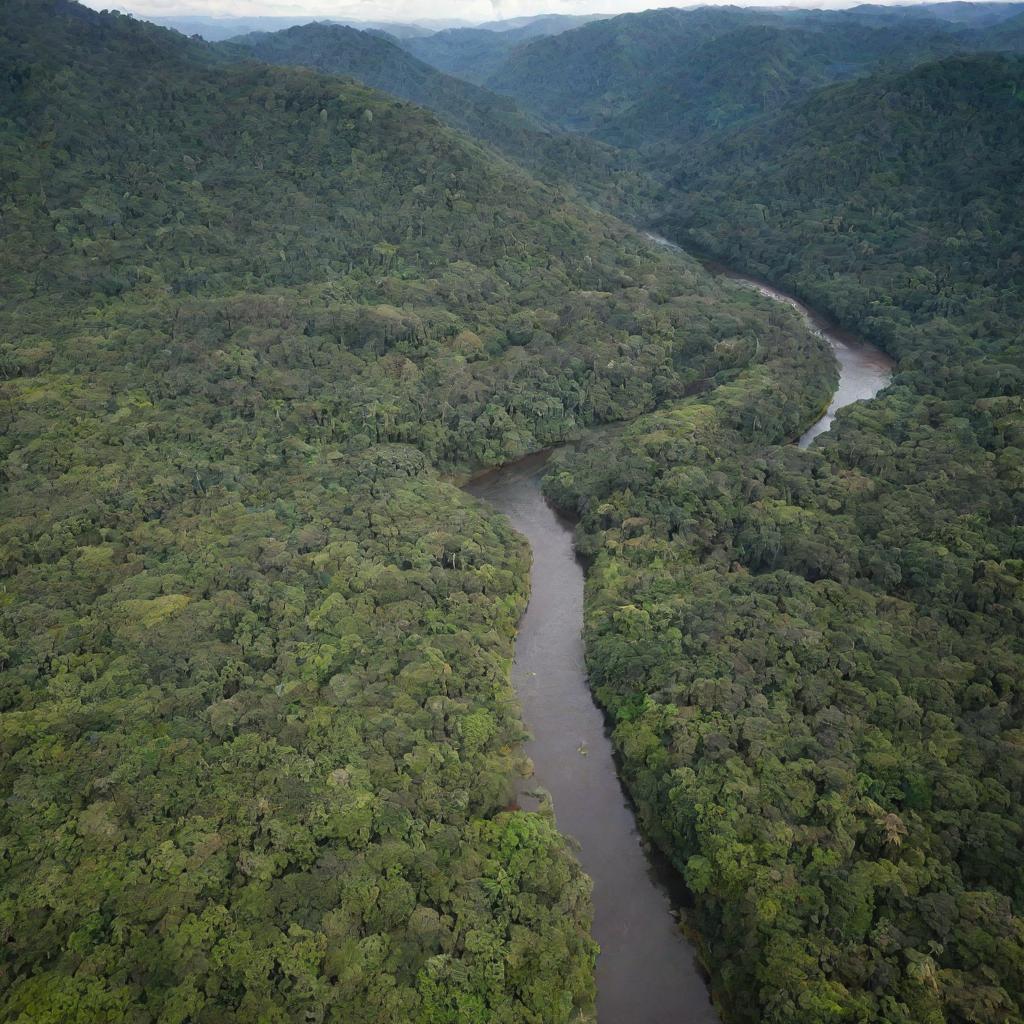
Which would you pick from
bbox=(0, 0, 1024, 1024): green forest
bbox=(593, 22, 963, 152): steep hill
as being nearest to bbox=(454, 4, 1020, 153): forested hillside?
bbox=(593, 22, 963, 152): steep hill

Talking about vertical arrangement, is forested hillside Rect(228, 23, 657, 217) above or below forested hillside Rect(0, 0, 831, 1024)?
above

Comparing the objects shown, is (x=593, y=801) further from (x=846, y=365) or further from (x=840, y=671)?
(x=846, y=365)

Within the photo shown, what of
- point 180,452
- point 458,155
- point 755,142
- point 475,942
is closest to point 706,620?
point 475,942

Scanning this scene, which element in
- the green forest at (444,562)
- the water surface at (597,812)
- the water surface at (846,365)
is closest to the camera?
the green forest at (444,562)

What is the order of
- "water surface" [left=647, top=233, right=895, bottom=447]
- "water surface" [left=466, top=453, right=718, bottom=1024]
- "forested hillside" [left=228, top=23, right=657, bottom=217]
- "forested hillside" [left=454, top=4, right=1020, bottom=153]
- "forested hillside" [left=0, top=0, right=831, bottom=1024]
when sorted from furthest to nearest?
"forested hillside" [left=454, top=4, right=1020, bottom=153]
"forested hillside" [left=228, top=23, right=657, bottom=217]
"water surface" [left=647, top=233, right=895, bottom=447]
"water surface" [left=466, top=453, right=718, bottom=1024]
"forested hillside" [left=0, top=0, right=831, bottom=1024]

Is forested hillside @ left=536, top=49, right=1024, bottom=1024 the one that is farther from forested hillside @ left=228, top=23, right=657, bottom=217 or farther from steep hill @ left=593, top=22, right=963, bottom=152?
steep hill @ left=593, top=22, right=963, bottom=152

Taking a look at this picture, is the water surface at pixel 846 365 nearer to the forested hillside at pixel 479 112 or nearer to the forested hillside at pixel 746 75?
the forested hillside at pixel 479 112

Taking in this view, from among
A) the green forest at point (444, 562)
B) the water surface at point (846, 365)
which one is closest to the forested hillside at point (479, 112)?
the green forest at point (444, 562)
